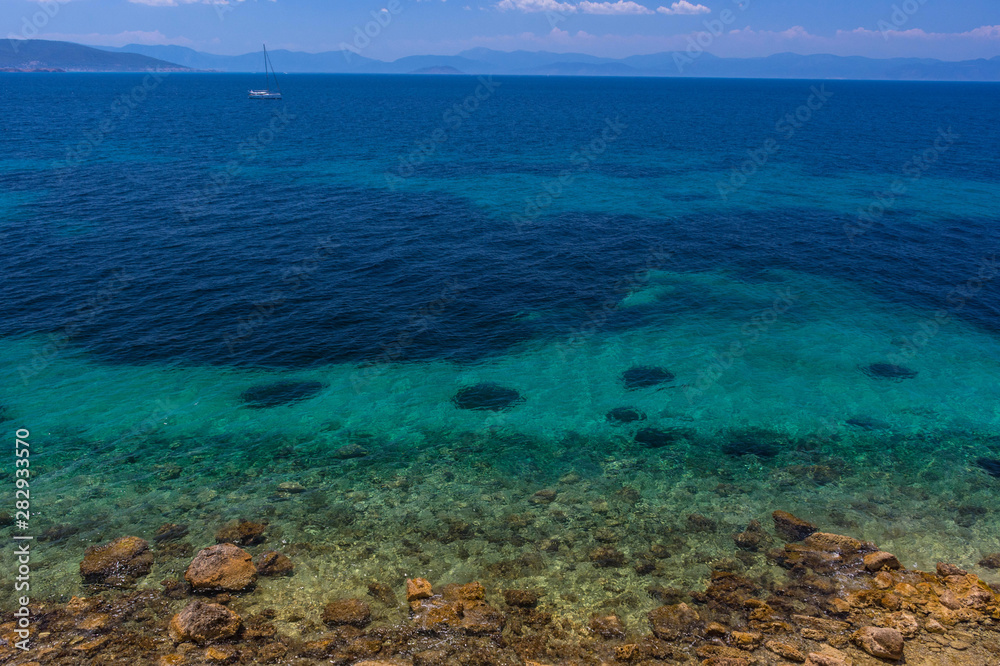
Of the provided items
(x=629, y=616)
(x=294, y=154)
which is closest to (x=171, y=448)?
(x=629, y=616)

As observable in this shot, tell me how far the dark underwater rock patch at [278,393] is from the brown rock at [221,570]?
46.4ft

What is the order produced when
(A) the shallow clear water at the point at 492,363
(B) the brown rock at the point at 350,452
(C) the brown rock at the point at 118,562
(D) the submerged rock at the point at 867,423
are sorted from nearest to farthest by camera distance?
(C) the brown rock at the point at 118,562
(A) the shallow clear water at the point at 492,363
(B) the brown rock at the point at 350,452
(D) the submerged rock at the point at 867,423

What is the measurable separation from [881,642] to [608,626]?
31.2ft

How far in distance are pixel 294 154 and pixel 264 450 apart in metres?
90.9

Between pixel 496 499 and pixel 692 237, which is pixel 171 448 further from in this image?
pixel 692 237

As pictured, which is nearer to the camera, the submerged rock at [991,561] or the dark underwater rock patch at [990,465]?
the submerged rock at [991,561]

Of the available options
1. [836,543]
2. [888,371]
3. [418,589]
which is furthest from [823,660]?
[888,371]

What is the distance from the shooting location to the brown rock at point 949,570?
23.4 m

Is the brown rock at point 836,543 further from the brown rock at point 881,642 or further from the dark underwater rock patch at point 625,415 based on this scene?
the dark underwater rock patch at point 625,415

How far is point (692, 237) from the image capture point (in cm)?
6950

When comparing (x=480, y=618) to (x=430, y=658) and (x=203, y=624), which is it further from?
(x=203, y=624)

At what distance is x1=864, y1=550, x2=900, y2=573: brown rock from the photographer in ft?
78.6

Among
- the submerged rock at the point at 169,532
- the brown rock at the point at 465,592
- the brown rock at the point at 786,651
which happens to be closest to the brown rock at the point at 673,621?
the brown rock at the point at 786,651

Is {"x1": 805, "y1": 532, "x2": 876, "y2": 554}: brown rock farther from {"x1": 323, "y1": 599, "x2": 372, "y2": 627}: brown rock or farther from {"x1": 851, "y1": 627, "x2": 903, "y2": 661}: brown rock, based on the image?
{"x1": 323, "y1": 599, "x2": 372, "y2": 627}: brown rock
